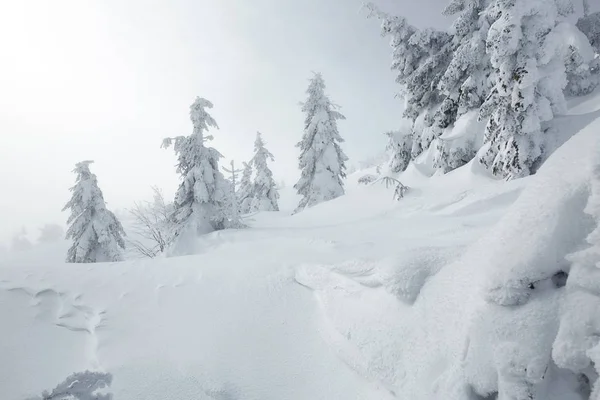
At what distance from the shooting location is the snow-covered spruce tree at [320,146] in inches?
870

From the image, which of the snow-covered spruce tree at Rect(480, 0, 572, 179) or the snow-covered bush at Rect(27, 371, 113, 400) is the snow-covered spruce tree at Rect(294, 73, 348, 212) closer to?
the snow-covered spruce tree at Rect(480, 0, 572, 179)

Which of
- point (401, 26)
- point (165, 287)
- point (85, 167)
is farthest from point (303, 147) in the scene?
point (165, 287)

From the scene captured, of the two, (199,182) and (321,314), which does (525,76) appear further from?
(199,182)

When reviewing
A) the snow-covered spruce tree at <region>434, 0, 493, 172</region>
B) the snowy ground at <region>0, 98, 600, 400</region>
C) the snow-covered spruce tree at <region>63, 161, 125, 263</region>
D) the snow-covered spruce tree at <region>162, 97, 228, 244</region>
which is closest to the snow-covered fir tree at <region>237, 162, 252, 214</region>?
the snow-covered spruce tree at <region>63, 161, 125, 263</region>

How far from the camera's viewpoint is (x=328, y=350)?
3721 millimetres

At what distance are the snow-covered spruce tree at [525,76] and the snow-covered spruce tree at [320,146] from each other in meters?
13.0

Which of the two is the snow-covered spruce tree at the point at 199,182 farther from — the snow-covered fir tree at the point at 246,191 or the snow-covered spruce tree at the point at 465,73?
the snow-covered fir tree at the point at 246,191

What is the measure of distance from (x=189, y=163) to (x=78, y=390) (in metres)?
11.1

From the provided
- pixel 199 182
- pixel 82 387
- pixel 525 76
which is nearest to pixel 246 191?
pixel 199 182

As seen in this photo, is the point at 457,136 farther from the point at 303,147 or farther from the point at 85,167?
the point at 85,167

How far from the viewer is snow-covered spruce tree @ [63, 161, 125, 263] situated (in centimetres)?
1673

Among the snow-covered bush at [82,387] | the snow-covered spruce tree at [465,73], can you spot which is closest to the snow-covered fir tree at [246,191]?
the snow-covered spruce tree at [465,73]

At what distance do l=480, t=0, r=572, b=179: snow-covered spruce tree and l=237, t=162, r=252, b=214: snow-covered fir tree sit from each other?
25.6 metres

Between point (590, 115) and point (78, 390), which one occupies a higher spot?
point (590, 115)
